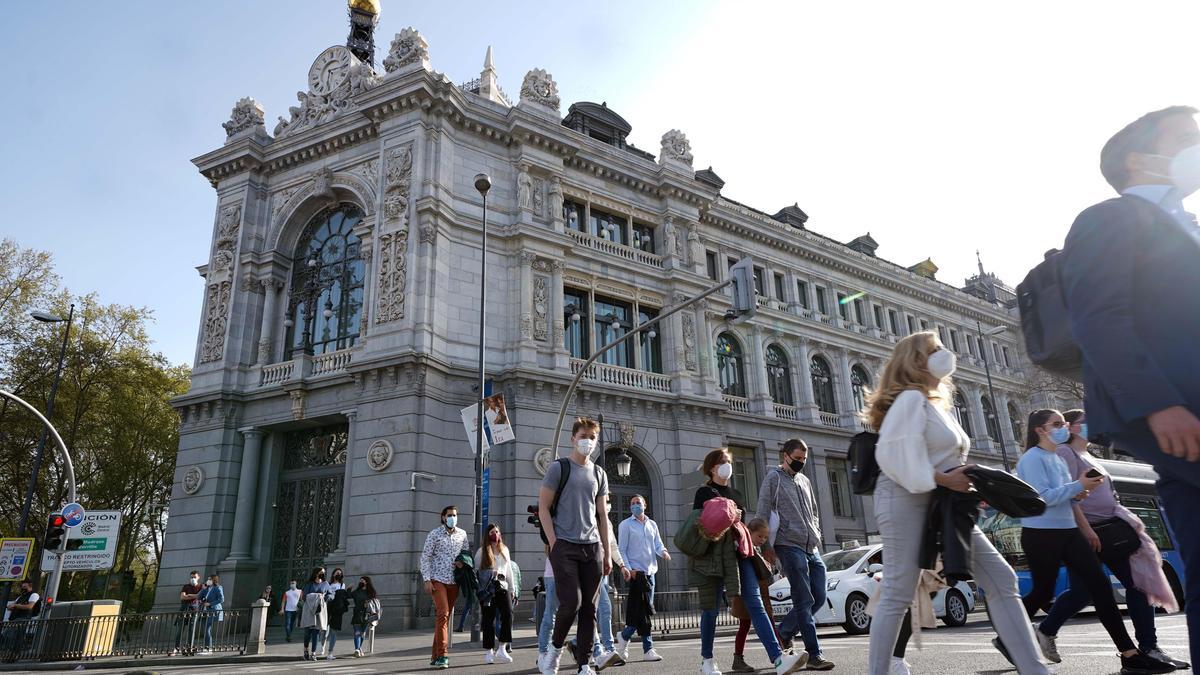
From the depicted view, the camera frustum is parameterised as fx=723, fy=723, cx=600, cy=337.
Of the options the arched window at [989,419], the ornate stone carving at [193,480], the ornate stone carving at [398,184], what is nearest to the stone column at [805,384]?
the arched window at [989,419]

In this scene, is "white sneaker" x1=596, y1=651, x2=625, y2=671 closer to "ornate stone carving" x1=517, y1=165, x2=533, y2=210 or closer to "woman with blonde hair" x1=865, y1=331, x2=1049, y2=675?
"woman with blonde hair" x1=865, y1=331, x2=1049, y2=675

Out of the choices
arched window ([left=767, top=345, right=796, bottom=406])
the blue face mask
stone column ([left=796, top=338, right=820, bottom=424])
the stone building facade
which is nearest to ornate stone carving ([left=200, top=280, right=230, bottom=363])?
the stone building facade

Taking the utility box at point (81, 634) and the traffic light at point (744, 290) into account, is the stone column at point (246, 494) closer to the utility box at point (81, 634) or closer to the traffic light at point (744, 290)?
the utility box at point (81, 634)

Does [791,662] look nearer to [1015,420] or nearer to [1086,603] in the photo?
[1086,603]

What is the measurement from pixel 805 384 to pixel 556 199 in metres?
13.5

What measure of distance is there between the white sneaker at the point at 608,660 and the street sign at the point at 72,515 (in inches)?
561

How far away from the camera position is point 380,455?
19016mm

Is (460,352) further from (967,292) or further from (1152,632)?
(967,292)

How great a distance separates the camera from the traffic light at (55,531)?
15461mm

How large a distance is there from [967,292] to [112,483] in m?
48.4

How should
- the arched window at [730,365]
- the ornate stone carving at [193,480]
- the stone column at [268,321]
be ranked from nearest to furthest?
the ornate stone carving at [193,480] < the stone column at [268,321] < the arched window at [730,365]

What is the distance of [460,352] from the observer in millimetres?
20938

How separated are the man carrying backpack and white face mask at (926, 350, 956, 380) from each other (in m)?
2.75

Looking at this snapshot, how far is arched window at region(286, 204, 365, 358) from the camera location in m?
22.8
